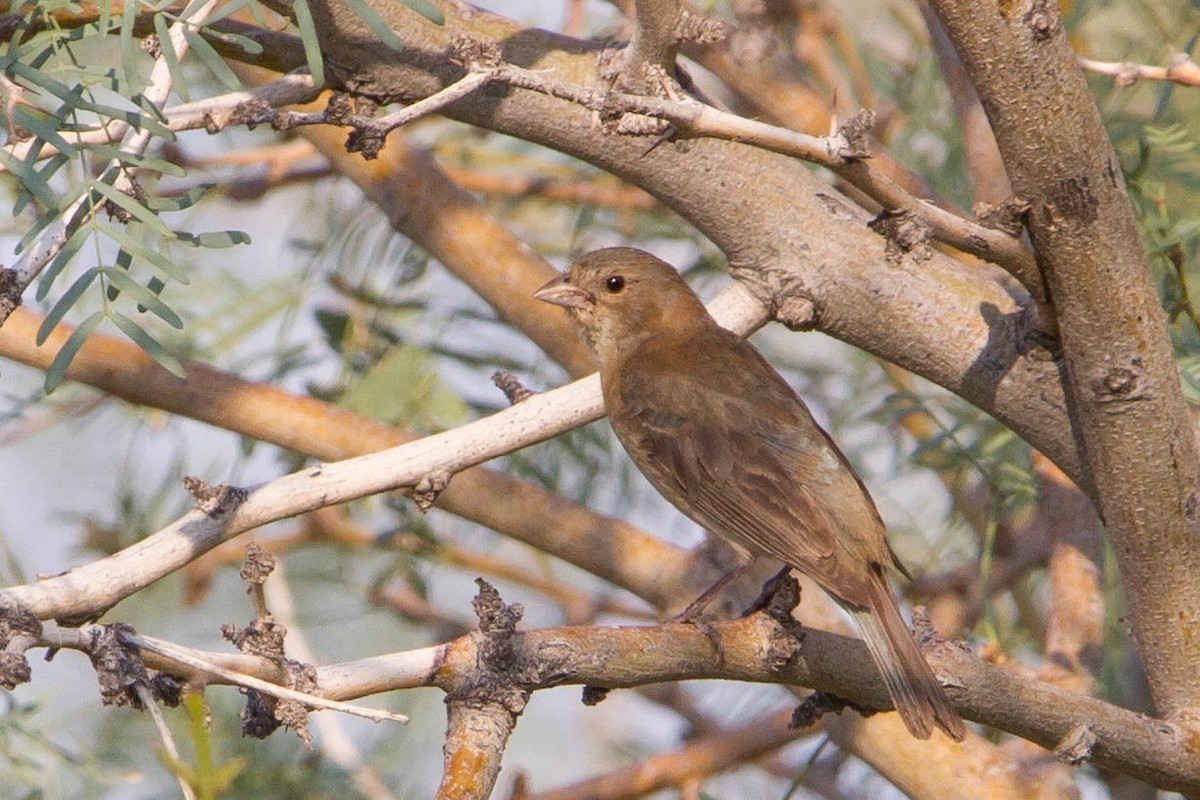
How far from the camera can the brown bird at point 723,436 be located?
11.3ft

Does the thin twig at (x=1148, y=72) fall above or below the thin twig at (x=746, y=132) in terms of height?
above

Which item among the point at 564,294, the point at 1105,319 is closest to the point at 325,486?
the point at 1105,319

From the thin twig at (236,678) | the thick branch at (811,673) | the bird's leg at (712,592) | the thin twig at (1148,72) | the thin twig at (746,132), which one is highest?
the thin twig at (1148,72)

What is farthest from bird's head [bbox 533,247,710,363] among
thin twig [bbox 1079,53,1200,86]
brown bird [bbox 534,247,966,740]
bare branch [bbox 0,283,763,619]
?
thin twig [bbox 1079,53,1200,86]

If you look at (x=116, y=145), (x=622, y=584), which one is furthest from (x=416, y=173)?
(x=116, y=145)

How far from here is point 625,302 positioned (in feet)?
14.7

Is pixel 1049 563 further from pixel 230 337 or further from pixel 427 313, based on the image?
pixel 230 337

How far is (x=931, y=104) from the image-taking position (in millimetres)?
5406

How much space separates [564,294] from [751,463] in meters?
0.86

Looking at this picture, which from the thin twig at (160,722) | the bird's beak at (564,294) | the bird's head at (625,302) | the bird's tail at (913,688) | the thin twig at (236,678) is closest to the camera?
the thin twig at (160,722)

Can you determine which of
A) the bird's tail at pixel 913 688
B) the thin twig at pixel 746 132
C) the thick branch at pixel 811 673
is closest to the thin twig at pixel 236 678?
the thick branch at pixel 811 673

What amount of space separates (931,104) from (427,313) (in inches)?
80.6

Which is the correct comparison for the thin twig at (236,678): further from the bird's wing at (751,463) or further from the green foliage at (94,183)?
the bird's wing at (751,463)

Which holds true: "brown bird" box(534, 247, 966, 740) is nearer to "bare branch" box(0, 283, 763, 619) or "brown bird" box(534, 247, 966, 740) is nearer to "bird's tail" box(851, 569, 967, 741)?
"bird's tail" box(851, 569, 967, 741)
